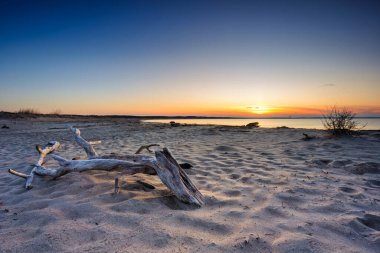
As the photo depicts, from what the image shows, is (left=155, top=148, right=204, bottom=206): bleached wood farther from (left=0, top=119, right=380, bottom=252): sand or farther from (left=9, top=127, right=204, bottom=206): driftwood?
(left=0, top=119, right=380, bottom=252): sand

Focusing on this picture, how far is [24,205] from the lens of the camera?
109 inches

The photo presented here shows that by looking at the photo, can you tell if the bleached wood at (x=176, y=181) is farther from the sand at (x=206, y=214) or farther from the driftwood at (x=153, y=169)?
the sand at (x=206, y=214)

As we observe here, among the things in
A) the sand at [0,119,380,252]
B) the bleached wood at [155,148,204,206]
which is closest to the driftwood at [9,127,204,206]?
the bleached wood at [155,148,204,206]

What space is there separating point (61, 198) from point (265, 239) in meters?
2.36

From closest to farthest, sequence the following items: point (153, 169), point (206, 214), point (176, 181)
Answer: point (206, 214) < point (176, 181) < point (153, 169)

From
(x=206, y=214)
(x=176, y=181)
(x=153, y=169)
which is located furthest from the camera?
(x=153, y=169)

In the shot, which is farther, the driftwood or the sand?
the driftwood

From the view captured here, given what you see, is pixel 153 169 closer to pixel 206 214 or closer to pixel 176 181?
pixel 176 181

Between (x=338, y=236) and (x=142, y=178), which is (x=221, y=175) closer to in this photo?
(x=142, y=178)

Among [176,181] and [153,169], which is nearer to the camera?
[176,181]

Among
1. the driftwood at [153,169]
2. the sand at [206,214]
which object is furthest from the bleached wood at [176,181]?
the sand at [206,214]

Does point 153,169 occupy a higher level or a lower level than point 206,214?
higher

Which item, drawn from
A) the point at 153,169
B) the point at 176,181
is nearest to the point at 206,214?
the point at 176,181

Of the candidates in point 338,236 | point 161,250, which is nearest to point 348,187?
point 338,236
